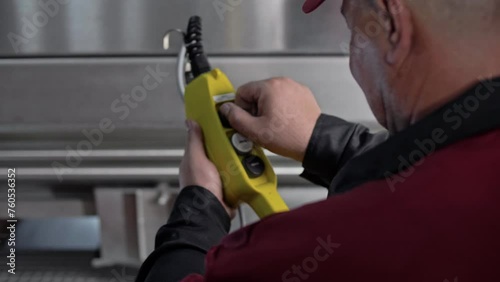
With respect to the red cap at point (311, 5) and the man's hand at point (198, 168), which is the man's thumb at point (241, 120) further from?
the red cap at point (311, 5)

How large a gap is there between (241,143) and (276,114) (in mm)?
79

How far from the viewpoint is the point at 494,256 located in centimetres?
42

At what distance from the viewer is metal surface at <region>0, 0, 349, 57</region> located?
91cm

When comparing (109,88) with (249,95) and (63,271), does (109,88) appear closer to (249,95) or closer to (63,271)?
(249,95)

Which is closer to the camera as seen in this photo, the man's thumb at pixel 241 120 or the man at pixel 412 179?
the man at pixel 412 179

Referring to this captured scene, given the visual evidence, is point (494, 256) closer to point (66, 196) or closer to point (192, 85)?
point (192, 85)

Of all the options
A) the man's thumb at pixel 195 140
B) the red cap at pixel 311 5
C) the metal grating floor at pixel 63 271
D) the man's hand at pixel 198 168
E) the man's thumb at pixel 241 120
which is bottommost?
the metal grating floor at pixel 63 271

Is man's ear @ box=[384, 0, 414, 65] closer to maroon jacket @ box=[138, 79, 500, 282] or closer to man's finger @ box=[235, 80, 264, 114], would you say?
maroon jacket @ box=[138, 79, 500, 282]

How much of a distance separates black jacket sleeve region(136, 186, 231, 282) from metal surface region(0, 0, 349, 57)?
0.99ft
